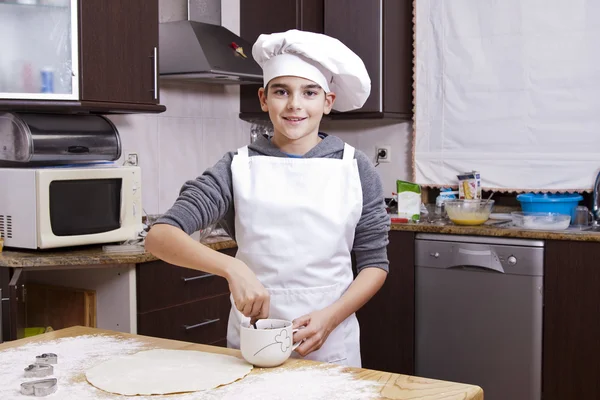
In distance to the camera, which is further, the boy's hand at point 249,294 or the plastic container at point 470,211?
the plastic container at point 470,211

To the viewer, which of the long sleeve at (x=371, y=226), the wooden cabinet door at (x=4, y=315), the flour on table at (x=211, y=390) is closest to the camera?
the flour on table at (x=211, y=390)

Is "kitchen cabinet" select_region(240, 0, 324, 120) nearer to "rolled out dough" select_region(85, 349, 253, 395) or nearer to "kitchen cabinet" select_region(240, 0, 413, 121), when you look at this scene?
"kitchen cabinet" select_region(240, 0, 413, 121)

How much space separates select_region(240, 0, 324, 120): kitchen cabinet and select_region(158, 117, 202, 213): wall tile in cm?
34

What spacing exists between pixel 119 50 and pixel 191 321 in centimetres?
107

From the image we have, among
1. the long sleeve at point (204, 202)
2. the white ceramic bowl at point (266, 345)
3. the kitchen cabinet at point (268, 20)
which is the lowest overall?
the white ceramic bowl at point (266, 345)

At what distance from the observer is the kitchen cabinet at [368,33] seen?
12.2ft

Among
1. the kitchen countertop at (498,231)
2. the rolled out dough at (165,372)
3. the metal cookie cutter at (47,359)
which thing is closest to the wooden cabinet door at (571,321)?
the kitchen countertop at (498,231)

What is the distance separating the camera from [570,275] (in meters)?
3.04

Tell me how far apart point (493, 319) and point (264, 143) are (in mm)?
1716

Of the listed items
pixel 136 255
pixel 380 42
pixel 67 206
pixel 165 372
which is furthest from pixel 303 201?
pixel 380 42

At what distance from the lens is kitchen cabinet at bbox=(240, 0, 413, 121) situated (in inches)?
147

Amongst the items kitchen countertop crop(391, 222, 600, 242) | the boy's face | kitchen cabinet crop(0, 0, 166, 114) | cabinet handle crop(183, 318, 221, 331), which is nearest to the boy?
the boy's face

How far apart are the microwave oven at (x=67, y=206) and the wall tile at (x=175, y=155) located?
2.06 ft

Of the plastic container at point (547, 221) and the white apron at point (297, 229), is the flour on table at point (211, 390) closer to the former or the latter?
the white apron at point (297, 229)
